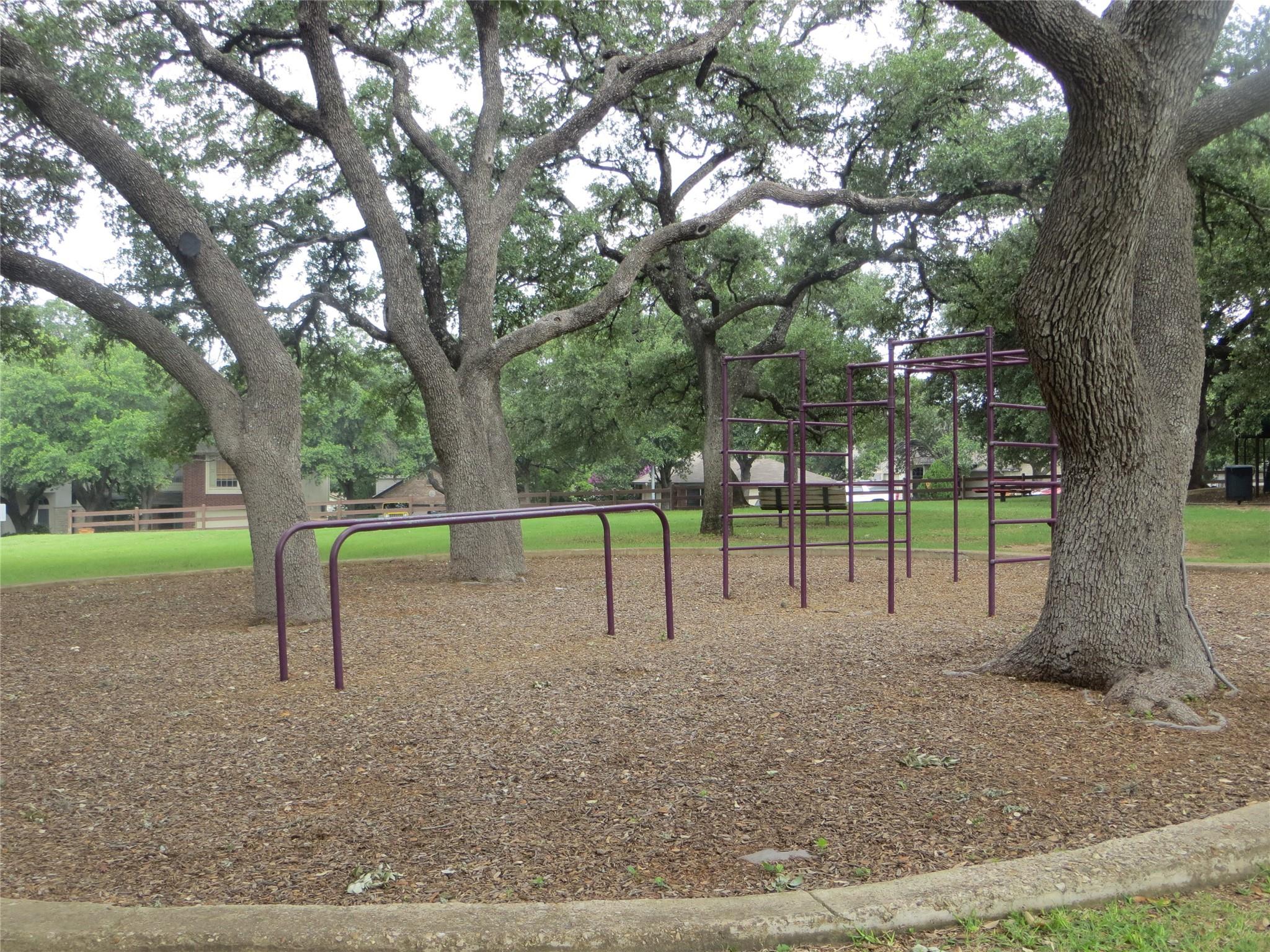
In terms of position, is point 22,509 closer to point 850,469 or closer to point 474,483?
point 474,483

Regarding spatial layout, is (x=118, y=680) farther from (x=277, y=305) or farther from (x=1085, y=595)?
(x=277, y=305)

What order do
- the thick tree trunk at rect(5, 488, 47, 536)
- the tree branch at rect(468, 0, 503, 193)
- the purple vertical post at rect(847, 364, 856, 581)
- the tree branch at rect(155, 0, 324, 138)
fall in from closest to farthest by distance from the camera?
1. the purple vertical post at rect(847, 364, 856, 581)
2. the tree branch at rect(155, 0, 324, 138)
3. the tree branch at rect(468, 0, 503, 193)
4. the thick tree trunk at rect(5, 488, 47, 536)

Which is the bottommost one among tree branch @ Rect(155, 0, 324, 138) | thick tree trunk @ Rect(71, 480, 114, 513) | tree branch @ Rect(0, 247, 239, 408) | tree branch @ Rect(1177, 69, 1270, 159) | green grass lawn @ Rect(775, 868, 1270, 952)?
green grass lawn @ Rect(775, 868, 1270, 952)

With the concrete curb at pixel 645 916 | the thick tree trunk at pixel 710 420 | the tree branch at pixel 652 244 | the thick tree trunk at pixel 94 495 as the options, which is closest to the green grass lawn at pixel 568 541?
the thick tree trunk at pixel 710 420

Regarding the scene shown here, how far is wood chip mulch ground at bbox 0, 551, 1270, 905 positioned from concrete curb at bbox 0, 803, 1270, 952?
6.7 inches

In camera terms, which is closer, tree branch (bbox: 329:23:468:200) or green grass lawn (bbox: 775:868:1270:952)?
green grass lawn (bbox: 775:868:1270:952)

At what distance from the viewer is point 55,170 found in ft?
40.5

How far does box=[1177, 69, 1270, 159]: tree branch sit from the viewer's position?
4.86m

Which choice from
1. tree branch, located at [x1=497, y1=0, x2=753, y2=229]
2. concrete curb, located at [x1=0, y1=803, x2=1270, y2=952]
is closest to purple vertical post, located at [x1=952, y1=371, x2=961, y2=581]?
concrete curb, located at [x1=0, y1=803, x2=1270, y2=952]

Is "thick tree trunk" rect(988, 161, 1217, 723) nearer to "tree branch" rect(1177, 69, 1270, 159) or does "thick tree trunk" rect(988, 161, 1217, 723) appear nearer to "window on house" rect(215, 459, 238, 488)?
"tree branch" rect(1177, 69, 1270, 159)

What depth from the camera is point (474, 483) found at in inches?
437

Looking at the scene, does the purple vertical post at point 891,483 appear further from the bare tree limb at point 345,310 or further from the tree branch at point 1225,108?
the bare tree limb at point 345,310

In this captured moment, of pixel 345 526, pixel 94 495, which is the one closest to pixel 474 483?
pixel 345 526

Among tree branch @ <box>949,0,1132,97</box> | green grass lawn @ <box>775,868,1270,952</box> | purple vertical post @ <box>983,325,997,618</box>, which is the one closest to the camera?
green grass lawn @ <box>775,868,1270,952</box>
